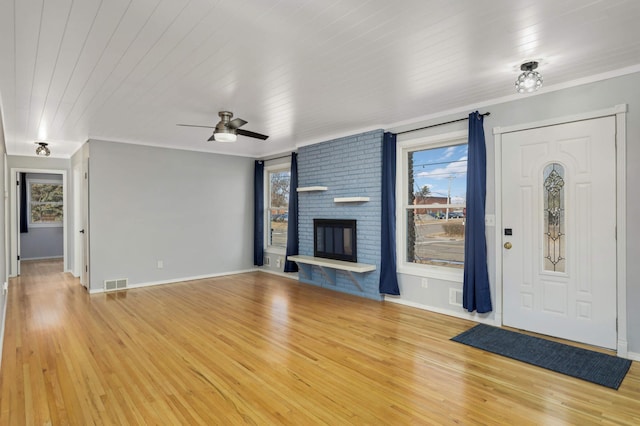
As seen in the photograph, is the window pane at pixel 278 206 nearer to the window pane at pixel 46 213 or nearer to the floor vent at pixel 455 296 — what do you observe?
the floor vent at pixel 455 296

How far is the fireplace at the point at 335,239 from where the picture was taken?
5.48 m

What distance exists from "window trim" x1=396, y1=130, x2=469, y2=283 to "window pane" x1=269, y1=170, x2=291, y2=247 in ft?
9.17

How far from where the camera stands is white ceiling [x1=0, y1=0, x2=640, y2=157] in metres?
2.15

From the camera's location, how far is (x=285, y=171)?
736cm

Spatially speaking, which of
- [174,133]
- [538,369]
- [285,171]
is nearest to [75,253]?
[174,133]

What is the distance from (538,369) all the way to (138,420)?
302cm

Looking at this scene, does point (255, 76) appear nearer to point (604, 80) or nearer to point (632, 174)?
point (604, 80)

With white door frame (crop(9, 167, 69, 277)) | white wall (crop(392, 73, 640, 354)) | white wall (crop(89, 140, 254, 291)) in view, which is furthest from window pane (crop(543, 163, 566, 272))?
white door frame (crop(9, 167, 69, 277))

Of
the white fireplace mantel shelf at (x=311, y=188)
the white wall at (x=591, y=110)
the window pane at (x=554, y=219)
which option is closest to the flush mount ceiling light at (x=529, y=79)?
the white wall at (x=591, y=110)

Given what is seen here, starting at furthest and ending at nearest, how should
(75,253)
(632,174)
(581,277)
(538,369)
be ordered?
(75,253) → (581,277) → (632,174) → (538,369)

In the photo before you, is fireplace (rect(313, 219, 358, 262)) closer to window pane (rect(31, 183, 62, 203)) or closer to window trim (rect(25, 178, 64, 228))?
window trim (rect(25, 178, 64, 228))

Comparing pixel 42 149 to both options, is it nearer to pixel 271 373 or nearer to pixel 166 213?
pixel 166 213

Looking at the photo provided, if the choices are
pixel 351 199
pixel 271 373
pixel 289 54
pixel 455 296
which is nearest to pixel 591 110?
pixel 455 296

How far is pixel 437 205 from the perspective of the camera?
467cm
